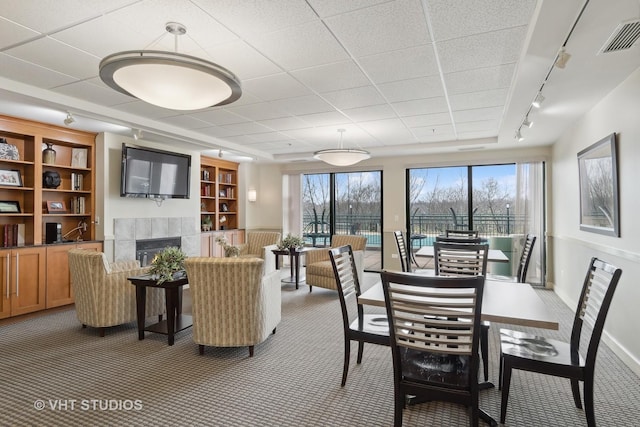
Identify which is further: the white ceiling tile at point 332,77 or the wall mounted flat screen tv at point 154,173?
the wall mounted flat screen tv at point 154,173

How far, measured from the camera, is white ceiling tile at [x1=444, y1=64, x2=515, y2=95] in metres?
3.12

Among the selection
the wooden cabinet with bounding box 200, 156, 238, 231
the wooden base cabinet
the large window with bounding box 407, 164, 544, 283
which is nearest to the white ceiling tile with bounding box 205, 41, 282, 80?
the wooden base cabinet

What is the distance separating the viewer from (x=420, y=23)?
2.37 metres

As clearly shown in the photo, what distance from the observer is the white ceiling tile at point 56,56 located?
266cm

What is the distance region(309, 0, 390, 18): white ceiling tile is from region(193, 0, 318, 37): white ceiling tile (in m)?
0.06

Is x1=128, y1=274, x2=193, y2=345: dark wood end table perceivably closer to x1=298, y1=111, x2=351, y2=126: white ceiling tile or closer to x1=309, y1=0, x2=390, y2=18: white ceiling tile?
x1=298, y1=111, x2=351, y2=126: white ceiling tile

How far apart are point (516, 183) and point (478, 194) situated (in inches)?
27.5

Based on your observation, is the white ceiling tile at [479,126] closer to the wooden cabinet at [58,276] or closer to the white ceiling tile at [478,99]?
the white ceiling tile at [478,99]

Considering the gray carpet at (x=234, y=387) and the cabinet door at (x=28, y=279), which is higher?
the cabinet door at (x=28, y=279)

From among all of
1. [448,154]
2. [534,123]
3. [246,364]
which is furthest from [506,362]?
[448,154]

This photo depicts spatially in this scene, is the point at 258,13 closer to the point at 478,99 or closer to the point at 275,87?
the point at 275,87

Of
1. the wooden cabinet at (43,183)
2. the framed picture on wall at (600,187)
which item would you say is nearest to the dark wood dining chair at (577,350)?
the framed picture on wall at (600,187)

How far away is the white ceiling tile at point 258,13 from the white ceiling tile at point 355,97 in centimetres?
135

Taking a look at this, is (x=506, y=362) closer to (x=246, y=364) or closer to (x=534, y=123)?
(x=246, y=364)
